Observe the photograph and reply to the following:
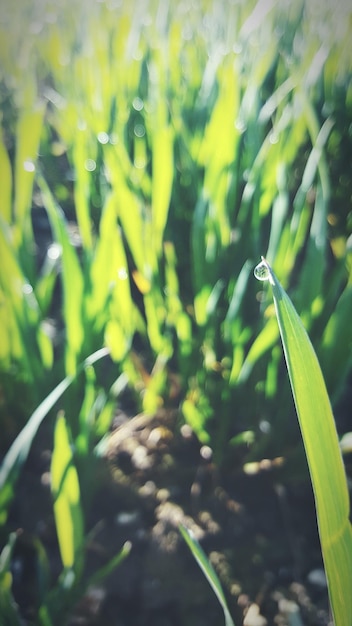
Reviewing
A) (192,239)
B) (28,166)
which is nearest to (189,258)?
(192,239)

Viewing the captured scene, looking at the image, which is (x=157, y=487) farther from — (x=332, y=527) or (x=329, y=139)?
(x=329, y=139)

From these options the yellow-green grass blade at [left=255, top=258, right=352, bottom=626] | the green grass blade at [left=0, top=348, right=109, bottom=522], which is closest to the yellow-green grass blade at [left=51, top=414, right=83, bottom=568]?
the green grass blade at [left=0, top=348, right=109, bottom=522]

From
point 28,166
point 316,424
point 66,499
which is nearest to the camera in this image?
point 316,424

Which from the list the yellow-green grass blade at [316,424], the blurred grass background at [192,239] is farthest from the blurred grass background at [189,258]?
the yellow-green grass blade at [316,424]

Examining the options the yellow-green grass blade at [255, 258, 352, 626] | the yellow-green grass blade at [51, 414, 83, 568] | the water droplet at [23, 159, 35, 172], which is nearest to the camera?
the yellow-green grass blade at [255, 258, 352, 626]

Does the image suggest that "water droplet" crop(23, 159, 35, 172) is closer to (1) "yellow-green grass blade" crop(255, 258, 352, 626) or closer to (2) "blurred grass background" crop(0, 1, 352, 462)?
(2) "blurred grass background" crop(0, 1, 352, 462)

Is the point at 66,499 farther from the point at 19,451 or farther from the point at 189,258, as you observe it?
the point at 189,258

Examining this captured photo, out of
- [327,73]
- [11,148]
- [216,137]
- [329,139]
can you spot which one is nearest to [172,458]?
[216,137]
